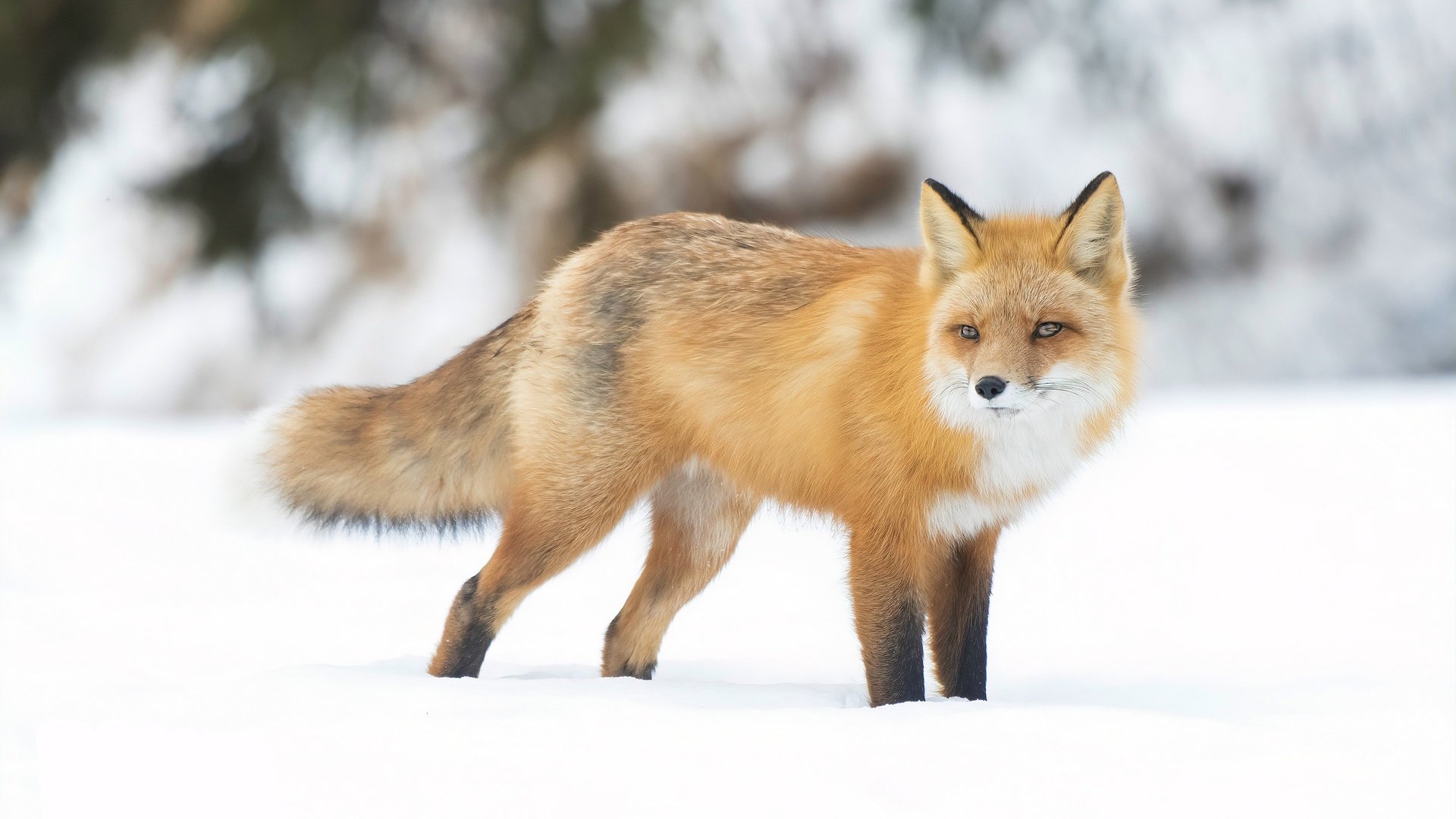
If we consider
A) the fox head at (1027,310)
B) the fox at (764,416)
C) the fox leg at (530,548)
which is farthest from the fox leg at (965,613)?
the fox leg at (530,548)

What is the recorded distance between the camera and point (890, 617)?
3.05m

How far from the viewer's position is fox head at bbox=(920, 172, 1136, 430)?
2.81 metres

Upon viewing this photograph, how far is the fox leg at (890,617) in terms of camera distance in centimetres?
304

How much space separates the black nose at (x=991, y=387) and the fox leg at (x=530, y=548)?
1042 millimetres

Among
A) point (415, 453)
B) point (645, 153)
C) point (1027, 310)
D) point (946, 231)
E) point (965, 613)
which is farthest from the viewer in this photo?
point (645, 153)

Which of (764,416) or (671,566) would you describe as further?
(671,566)

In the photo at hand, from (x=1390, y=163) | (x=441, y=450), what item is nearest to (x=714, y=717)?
(x=441, y=450)

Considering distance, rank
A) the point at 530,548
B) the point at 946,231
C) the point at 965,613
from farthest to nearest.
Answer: the point at 530,548, the point at 965,613, the point at 946,231

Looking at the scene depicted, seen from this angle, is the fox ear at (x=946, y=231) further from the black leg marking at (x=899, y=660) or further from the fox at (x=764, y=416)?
the black leg marking at (x=899, y=660)

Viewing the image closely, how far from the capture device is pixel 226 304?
29.8 feet

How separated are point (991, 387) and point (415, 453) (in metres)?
1.71

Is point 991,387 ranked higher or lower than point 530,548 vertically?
higher

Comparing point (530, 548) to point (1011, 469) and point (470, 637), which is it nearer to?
point (470, 637)

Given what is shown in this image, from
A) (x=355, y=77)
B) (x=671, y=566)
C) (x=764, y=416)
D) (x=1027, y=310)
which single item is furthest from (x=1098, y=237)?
(x=355, y=77)
